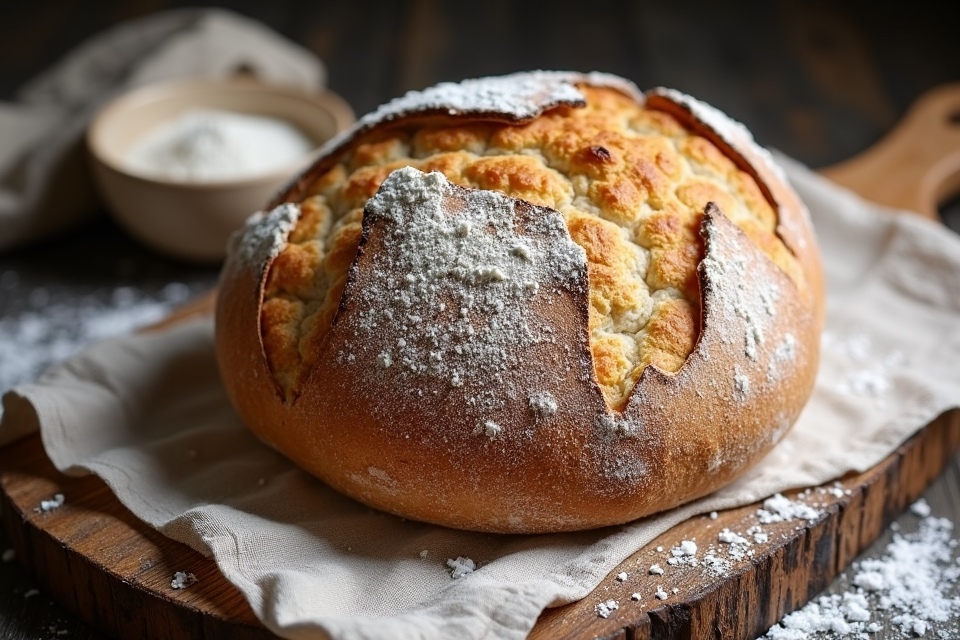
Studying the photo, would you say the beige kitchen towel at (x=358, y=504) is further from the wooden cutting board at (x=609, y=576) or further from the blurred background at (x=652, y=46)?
the blurred background at (x=652, y=46)

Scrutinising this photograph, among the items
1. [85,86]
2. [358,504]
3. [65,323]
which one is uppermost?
[358,504]

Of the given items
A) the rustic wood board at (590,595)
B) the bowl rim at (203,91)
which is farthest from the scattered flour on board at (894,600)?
the bowl rim at (203,91)

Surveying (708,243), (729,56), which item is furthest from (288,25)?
(708,243)

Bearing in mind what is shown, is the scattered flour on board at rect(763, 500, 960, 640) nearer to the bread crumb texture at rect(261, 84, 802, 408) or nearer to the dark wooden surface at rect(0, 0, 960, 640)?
the bread crumb texture at rect(261, 84, 802, 408)

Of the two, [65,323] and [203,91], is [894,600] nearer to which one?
[65,323]

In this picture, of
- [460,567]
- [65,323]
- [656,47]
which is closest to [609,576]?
[460,567]

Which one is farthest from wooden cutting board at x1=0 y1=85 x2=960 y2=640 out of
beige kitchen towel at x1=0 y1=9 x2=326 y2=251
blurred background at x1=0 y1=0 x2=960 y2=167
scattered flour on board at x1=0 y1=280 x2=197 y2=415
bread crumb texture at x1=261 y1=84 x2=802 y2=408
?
blurred background at x1=0 y1=0 x2=960 y2=167
